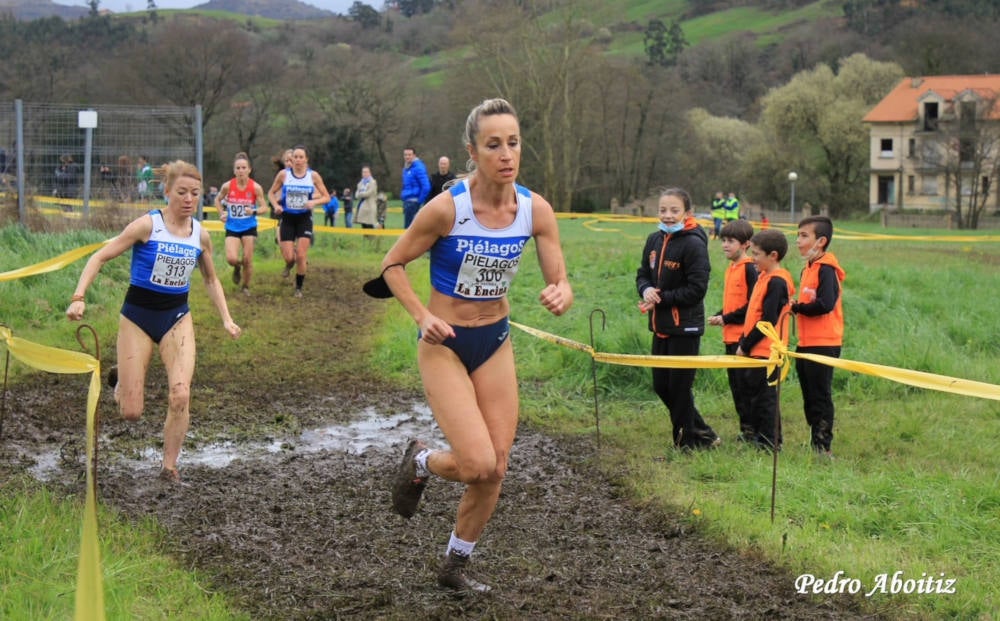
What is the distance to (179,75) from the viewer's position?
A: 3088 inches

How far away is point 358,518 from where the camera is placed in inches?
273

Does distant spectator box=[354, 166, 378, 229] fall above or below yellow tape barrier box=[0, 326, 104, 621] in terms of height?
above

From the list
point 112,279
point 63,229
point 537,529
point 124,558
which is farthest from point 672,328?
point 63,229

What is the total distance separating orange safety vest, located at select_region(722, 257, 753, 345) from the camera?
925 centimetres

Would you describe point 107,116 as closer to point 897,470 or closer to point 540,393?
point 540,393

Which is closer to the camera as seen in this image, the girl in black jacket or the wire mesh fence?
the girl in black jacket

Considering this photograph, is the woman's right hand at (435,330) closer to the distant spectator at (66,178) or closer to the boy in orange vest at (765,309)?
the boy in orange vest at (765,309)

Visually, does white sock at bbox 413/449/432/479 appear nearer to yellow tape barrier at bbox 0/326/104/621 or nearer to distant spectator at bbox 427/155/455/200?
yellow tape barrier at bbox 0/326/104/621

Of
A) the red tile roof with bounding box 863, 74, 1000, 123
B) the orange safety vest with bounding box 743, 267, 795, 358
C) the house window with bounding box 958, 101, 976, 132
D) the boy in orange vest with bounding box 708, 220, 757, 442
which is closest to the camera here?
the orange safety vest with bounding box 743, 267, 795, 358

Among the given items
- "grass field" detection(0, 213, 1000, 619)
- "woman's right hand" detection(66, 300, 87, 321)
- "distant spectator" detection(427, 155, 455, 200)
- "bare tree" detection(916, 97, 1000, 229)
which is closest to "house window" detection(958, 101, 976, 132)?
"bare tree" detection(916, 97, 1000, 229)

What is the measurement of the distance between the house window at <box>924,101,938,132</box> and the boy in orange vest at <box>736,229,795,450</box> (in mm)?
84080

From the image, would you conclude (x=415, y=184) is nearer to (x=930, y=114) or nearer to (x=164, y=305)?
(x=164, y=305)

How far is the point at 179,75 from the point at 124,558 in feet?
256

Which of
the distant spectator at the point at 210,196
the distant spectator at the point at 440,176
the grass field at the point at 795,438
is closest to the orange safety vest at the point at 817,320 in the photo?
the grass field at the point at 795,438
